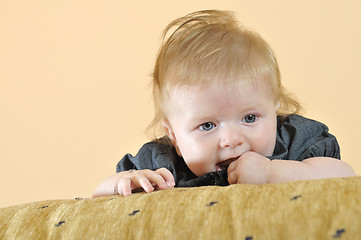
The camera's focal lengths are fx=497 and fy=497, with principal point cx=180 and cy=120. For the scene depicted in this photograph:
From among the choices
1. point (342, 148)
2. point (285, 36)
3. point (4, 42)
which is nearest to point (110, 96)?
point (4, 42)

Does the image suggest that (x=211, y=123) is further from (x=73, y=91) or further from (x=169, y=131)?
(x=73, y=91)

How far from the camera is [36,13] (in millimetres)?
2682

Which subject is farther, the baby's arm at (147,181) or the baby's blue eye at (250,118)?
the baby's blue eye at (250,118)

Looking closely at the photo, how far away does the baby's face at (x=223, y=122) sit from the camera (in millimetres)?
971

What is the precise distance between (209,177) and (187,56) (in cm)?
26

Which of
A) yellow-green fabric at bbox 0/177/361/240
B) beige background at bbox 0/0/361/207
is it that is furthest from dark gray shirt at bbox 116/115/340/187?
beige background at bbox 0/0/361/207

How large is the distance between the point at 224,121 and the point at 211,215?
1.50 feet

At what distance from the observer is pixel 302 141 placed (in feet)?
3.79

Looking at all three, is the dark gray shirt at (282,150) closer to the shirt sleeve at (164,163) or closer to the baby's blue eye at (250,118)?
the shirt sleeve at (164,163)

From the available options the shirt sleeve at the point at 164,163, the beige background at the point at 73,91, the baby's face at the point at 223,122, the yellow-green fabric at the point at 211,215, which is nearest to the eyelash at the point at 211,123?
the baby's face at the point at 223,122

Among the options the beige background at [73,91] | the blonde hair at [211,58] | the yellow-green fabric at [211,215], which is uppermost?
the blonde hair at [211,58]

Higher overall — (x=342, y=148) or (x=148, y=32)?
(x=148, y=32)

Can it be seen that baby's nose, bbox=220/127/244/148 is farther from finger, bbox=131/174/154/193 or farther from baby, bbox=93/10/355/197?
finger, bbox=131/174/154/193

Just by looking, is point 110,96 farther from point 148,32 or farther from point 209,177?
point 209,177
